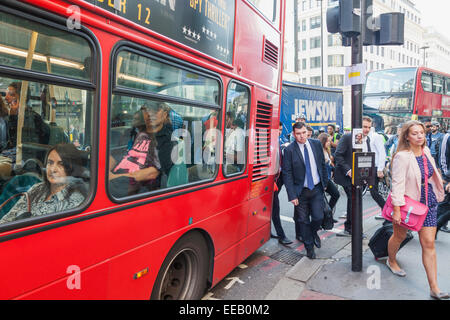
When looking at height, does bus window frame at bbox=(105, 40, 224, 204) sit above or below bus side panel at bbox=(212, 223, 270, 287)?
above

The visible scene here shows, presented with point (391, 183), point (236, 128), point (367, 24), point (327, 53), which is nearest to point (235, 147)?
point (236, 128)

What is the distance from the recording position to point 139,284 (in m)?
2.47

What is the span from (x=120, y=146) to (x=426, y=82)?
17.2 meters

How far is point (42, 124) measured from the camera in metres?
1.87

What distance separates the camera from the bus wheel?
9.83ft

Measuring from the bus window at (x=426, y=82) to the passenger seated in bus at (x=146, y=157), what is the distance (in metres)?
16.3

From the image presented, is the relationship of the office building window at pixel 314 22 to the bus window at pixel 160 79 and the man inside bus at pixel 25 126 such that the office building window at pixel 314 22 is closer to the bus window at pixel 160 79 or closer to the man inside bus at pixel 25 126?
the bus window at pixel 160 79

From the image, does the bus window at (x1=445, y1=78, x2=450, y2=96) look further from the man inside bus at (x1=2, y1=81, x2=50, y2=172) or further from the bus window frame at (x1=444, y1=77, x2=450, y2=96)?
the man inside bus at (x1=2, y1=81, x2=50, y2=172)

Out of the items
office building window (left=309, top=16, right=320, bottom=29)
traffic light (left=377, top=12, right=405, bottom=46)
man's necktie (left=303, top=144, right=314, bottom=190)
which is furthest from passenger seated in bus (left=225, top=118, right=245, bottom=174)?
office building window (left=309, top=16, right=320, bottom=29)
